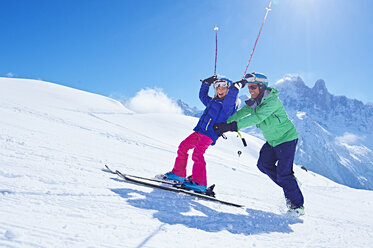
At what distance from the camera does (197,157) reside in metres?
4.57

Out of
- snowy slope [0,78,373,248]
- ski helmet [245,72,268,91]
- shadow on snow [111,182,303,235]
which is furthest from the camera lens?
ski helmet [245,72,268,91]

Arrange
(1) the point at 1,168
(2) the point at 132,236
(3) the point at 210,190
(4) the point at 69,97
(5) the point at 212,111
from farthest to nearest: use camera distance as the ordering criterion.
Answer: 1. (4) the point at 69,97
2. (5) the point at 212,111
3. (3) the point at 210,190
4. (1) the point at 1,168
5. (2) the point at 132,236

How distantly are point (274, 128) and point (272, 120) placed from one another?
0.47ft

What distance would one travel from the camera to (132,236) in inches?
79.0

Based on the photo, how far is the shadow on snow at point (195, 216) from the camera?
2719 mm

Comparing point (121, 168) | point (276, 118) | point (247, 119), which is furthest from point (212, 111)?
point (121, 168)

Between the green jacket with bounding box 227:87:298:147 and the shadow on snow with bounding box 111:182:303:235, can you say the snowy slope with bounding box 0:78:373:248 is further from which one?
the green jacket with bounding box 227:87:298:147

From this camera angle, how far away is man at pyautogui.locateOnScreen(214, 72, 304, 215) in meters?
4.44

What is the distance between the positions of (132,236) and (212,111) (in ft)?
10.3

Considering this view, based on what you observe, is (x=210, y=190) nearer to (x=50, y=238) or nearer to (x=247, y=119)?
(x=247, y=119)

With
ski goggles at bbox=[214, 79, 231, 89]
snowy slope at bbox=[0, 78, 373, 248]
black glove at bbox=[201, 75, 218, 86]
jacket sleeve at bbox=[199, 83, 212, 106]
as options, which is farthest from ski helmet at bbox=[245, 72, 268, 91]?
snowy slope at bbox=[0, 78, 373, 248]

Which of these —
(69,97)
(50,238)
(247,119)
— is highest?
(69,97)

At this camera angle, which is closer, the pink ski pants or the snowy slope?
the snowy slope

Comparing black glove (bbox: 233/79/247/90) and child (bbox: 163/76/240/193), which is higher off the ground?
black glove (bbox: 233/79/247/90)
